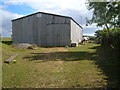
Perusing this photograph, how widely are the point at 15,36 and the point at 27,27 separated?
273cm

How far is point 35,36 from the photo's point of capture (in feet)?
72.0

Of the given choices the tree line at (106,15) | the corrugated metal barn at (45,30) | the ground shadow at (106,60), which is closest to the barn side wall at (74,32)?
the corrugated metal barn at (45,30)

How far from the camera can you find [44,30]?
2161cm

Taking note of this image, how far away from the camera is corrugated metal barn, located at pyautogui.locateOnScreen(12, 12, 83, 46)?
2084 centimetres

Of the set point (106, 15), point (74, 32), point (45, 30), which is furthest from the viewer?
point (74, 32)

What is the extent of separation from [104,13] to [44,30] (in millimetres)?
11466

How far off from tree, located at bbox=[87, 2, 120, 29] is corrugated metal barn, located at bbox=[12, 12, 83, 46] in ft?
23.5

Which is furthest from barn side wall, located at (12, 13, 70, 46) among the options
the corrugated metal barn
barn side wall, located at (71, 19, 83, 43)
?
barn side wall, located at (71, 19, 83, 43)

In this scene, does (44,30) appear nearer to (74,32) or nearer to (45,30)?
(45,30)

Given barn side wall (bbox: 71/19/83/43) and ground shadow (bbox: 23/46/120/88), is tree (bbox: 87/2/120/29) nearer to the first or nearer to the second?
ground shadow (bbox: 23/46/120/88)

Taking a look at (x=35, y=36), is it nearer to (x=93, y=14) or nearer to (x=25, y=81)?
(x=93, y=14)

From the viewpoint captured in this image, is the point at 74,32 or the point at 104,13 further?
the point at 74,32

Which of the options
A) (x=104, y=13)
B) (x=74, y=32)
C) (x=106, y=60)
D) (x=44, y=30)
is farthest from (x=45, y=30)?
(x=106, y=60)

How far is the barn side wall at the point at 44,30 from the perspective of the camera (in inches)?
822
